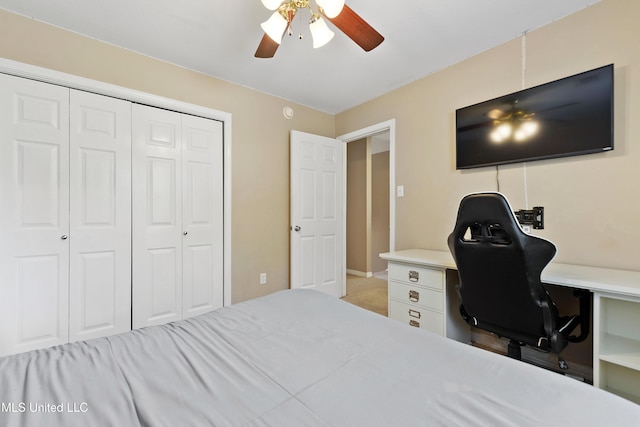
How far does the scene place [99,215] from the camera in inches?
87.1

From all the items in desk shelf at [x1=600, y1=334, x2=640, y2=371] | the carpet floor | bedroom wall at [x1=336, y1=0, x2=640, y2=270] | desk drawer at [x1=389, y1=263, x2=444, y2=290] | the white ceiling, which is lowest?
the carpet floor

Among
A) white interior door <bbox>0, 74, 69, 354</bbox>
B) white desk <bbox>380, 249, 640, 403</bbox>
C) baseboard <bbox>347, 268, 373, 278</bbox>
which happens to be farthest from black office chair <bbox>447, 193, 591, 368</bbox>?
baseboard <bbox>347, 268, 373, 278</bbox>

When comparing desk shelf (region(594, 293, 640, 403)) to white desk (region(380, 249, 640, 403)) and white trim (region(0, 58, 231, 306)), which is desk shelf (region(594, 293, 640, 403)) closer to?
white desk (region(380, 249, 640, 403))

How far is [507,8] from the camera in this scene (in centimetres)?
186

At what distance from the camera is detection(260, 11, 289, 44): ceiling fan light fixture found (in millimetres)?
1543

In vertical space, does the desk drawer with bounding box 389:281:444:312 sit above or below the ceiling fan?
below

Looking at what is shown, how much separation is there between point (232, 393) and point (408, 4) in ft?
7.64

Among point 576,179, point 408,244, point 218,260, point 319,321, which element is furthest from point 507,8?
point 218,260

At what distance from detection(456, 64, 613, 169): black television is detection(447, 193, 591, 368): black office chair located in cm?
96

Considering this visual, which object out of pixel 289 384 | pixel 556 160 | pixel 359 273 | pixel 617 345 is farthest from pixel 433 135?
pixel 359 273

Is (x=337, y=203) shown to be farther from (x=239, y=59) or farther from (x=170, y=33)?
(x=170, y=33)

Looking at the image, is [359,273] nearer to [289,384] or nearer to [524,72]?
[524,72]

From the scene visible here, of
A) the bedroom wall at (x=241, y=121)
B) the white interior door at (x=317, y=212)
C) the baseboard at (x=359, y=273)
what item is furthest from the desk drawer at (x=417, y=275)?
the baseboard at (x=359, y=273)

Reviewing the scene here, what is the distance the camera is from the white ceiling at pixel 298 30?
6.04 ft
